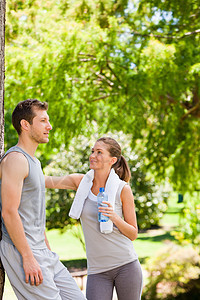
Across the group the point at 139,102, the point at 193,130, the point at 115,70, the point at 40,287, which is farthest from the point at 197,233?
the point at 40,287

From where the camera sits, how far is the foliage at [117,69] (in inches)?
269

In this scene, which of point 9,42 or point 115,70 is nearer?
point 115,70

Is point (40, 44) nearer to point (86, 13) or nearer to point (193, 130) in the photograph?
point (86, 13)

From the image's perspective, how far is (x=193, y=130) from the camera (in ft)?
27.8

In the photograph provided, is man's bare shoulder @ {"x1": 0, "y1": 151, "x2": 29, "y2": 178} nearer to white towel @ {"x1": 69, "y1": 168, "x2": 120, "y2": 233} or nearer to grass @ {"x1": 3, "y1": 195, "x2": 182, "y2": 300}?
white towel @ {"x1": 69, "y1": 168, "x2": 120, "y2": 233}

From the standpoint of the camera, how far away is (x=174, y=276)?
22.4 ft

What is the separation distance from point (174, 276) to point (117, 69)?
3411 mm

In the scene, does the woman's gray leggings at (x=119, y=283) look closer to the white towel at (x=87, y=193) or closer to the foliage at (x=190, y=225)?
the white towel at (x=87, y=193)

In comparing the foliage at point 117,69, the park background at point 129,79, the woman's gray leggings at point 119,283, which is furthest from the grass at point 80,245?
the woman's gray leggings at point 119,283

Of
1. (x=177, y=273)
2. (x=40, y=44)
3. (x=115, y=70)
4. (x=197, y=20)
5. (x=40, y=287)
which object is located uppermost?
(x=197, y=20)

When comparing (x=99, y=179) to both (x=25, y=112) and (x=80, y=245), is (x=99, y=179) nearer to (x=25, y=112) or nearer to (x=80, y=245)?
(x=25, y=112)

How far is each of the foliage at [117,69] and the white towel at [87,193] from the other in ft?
12.3

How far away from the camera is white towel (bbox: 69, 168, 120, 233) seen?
298 centimetres

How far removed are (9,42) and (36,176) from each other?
6.75 meters
